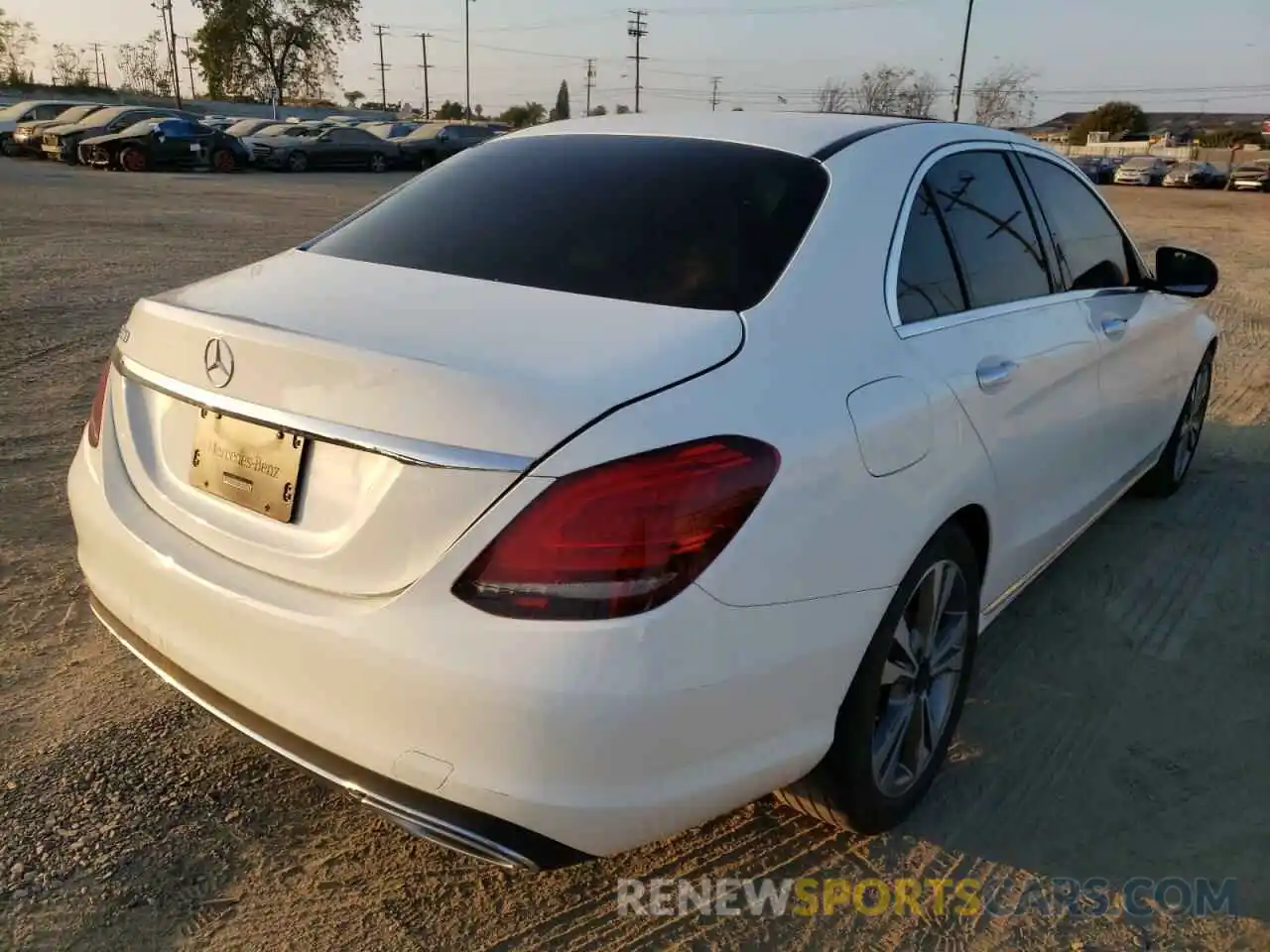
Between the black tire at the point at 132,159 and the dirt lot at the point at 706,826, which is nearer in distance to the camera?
the dirt lot at the point at 706,826

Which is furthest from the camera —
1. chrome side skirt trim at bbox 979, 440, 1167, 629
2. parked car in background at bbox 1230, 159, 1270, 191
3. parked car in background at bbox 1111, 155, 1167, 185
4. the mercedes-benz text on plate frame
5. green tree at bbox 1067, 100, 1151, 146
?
green tree at bbox 1067, 100, 1151, 146

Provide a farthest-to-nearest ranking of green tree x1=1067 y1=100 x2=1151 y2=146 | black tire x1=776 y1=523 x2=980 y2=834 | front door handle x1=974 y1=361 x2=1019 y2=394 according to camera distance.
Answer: green tree x1=1067 y1=100 x2=1151 y2=146 < front door handle x1=974 y1=361 x2=1019 y2=394 < black tire x1=776 y1=523 x2=980 y2=834

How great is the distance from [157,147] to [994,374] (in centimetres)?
2862

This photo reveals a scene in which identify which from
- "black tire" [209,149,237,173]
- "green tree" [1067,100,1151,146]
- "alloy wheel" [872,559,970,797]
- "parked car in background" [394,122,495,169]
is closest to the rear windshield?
"alloy wheel" [872,559,970,797]

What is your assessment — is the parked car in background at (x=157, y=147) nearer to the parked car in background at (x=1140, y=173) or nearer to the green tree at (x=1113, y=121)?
the parked car in background at (x=1140, y=173)

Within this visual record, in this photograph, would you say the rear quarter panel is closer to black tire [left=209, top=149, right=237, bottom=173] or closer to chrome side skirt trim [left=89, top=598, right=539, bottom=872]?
chrome side skirt trim [left=89, top=598, right=539, bottom=872]

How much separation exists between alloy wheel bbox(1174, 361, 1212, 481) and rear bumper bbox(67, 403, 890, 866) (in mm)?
3625

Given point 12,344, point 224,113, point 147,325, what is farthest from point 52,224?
point 224,113

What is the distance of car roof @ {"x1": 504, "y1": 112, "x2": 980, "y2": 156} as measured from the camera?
9.12 feet

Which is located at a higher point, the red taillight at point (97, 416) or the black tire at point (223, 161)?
the red taillight at point (97, 416)

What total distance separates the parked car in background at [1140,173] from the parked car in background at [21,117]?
A: 41.4 meters

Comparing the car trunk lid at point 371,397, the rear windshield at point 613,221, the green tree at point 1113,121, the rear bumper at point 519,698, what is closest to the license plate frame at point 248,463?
the car trunk lid at point 371,397

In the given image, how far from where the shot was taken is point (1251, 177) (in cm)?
4322

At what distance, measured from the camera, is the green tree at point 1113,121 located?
88.4m
